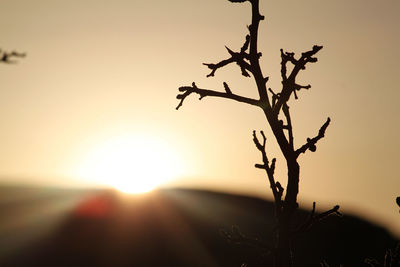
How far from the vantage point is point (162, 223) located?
54688mm

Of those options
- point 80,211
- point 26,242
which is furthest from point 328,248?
point 26,242

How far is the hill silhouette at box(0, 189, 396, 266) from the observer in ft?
160

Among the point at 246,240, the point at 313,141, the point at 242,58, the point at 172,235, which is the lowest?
the point at 172,235

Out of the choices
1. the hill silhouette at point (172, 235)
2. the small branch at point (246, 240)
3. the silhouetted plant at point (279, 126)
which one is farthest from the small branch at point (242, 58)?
the hill silhouette at point (172, 235)

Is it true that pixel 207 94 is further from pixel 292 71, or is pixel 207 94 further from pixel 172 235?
pixel 172 235

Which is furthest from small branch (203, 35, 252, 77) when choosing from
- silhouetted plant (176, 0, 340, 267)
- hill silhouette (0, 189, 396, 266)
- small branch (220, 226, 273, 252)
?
hill silhouette (0, 189, 396, 266)

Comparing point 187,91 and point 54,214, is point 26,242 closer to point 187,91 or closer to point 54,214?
point 54,214

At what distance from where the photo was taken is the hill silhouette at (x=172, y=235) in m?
48.7

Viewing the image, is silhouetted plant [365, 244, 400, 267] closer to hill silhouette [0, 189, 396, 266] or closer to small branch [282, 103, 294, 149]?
small branch [282, 103, 294, 149]

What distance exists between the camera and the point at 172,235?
53469 millimetres

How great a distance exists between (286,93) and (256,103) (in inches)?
14.5

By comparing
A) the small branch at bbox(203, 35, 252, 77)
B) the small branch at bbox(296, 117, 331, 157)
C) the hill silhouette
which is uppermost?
the small branch at bbox(203, 35, 252, 77)

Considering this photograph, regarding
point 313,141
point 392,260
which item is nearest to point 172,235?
point 392,260

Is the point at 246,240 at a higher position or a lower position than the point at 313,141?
lower
